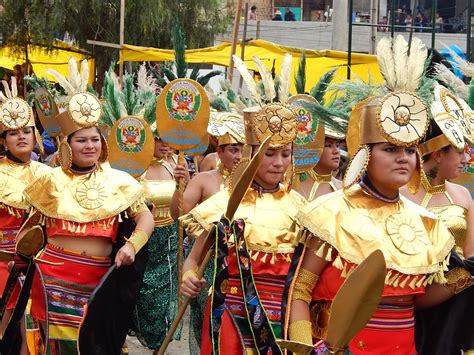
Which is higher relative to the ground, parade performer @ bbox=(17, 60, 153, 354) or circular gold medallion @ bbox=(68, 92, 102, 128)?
circular gold medallion @ bbox=(68, 92, 102, 128)

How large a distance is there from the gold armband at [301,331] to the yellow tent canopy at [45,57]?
1606 centimetres

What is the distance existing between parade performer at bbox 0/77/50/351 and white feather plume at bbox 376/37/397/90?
4.35 m

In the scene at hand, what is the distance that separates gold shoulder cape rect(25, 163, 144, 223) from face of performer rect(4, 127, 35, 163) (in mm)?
1601

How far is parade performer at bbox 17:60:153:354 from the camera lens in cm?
689

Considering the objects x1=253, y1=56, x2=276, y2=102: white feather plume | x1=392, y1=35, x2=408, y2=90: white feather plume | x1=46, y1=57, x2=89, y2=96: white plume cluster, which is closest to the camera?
x1=392, y1=35, x2=408, y2=90: white feather plume

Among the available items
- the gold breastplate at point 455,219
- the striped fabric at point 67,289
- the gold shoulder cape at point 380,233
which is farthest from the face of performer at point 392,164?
the striped fabric at point 67,289

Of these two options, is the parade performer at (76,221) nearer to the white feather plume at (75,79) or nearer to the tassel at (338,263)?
the white feather plume at (75,79)

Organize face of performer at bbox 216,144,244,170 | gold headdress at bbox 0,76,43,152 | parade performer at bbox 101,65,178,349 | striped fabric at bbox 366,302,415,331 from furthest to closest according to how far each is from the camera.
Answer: parade performer at bbox 101,65,178,349
gold headdress at bbox 0,76,43,152
face of performer at bbox 216,144,244,170
striped fabric at bbox 366,302,415,331

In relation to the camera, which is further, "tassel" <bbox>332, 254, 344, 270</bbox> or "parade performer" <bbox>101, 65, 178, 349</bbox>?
"parade performer" <bbox>101, 65, 178, 349</bbox>

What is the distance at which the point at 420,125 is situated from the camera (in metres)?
4.53

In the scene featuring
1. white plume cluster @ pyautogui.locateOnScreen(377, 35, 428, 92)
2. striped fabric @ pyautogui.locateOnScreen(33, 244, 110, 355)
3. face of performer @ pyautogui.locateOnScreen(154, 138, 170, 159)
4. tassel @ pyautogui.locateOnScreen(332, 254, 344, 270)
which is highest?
white plume cluster @ pyautogui.locateOnScreen(377, 35, 428, 92)

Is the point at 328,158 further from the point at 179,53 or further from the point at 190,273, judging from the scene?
the point at 190,273

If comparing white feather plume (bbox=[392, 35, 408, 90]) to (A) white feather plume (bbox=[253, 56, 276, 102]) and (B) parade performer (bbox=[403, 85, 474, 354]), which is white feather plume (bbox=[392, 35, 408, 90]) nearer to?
(B) parade performer (bbox=[403, 85, 474, 354])

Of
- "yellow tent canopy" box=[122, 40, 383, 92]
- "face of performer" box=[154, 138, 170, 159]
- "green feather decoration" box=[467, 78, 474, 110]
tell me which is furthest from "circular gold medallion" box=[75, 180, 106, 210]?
"yellow tent canopy" box=[122, 40, 383, 92]
